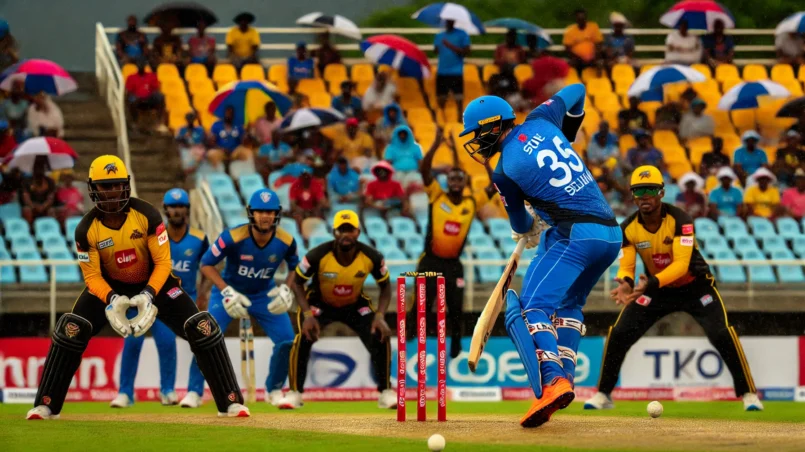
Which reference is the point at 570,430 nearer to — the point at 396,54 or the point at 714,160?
the point at 714,160

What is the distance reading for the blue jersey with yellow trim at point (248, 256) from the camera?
14523mm

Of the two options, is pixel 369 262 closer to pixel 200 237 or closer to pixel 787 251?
pixel 200 237

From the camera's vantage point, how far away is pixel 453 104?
967 inches

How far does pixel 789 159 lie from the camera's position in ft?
75.7

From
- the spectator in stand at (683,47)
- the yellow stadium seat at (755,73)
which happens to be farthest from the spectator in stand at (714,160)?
the yellow stadium seat at (755,73)

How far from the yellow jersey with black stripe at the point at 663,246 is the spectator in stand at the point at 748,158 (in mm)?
9505

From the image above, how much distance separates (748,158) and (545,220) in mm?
13684

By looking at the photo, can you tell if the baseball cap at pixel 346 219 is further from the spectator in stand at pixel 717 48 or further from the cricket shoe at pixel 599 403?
the spectator in stand at pixel 717 48

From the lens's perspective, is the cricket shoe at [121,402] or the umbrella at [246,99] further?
the umbrella at [246,99]

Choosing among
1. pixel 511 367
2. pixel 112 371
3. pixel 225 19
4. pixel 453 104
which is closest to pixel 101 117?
pixel 225 19

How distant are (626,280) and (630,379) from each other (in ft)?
15.2

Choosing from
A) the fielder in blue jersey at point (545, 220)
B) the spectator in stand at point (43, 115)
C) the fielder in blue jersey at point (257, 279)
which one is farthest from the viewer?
the spectator in stand at point (43, 115)

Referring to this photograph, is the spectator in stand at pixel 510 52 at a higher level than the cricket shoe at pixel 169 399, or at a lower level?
higher

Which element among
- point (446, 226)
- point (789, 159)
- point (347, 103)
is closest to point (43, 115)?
point (347, 103)
